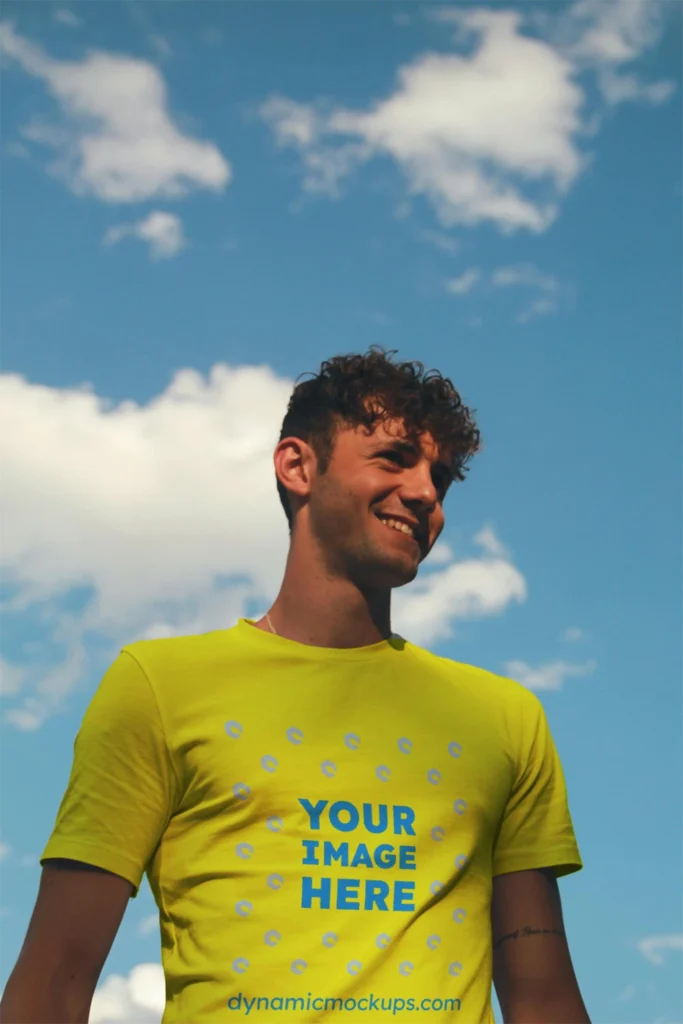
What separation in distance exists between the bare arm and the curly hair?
1.59 metres

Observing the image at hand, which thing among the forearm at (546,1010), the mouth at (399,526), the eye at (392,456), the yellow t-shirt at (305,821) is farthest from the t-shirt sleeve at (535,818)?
the eye at (392,456)

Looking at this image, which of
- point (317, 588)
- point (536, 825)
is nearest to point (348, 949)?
point (536, 825)

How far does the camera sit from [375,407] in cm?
464

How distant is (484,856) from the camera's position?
3971mm

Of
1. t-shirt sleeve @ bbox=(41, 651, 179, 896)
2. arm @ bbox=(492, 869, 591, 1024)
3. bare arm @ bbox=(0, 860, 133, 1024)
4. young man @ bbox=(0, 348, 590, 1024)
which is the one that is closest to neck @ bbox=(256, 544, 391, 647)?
young man @ bbox=(0, 348, 590, 1024)

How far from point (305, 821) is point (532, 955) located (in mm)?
958

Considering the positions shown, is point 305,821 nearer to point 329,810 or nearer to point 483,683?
point 329,810

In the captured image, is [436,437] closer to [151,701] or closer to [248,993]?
[151,701]

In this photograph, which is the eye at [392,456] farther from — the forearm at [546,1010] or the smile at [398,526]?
the forearm at [546,1010]

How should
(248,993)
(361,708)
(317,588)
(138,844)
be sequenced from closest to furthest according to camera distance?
(248,993) → (138,844) → (361,708) → (317,588)

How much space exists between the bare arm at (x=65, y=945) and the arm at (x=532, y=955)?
128 cm

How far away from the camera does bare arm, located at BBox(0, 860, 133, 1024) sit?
143 inches

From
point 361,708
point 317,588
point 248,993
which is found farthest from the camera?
point 317,588

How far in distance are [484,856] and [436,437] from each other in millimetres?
1542
